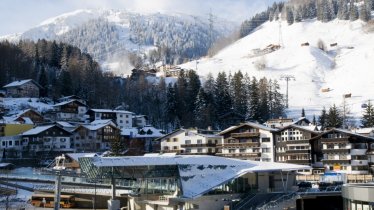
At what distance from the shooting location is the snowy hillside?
10631 cm

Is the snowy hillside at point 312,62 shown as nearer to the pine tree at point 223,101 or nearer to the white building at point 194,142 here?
the pine tree at point 223,101

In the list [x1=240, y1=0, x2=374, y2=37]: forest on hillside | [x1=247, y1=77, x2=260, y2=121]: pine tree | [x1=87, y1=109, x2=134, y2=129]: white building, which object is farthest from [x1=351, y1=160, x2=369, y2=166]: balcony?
[x1=240, y1=0, x2=374, y2=37]: forest on hillside

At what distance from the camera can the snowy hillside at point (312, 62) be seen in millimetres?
106312

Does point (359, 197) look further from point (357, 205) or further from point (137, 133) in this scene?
point (137, 133)

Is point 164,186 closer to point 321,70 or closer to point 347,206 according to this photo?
point 347,206

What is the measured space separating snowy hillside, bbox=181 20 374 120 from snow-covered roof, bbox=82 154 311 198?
54.3m

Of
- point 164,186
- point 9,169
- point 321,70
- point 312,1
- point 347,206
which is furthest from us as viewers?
point 312,1

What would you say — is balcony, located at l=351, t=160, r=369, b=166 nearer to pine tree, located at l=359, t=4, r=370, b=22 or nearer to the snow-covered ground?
the snow-covered ground

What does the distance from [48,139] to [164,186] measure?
34857 mm

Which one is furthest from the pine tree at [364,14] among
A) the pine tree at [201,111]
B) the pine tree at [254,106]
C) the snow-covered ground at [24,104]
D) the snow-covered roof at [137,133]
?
the snow-covered ground at [24,104]

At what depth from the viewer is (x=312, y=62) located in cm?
13012

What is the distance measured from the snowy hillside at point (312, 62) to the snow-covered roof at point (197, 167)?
178 ft

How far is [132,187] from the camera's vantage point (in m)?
44.5

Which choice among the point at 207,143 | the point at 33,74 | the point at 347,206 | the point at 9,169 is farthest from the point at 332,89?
the point at 347,206
